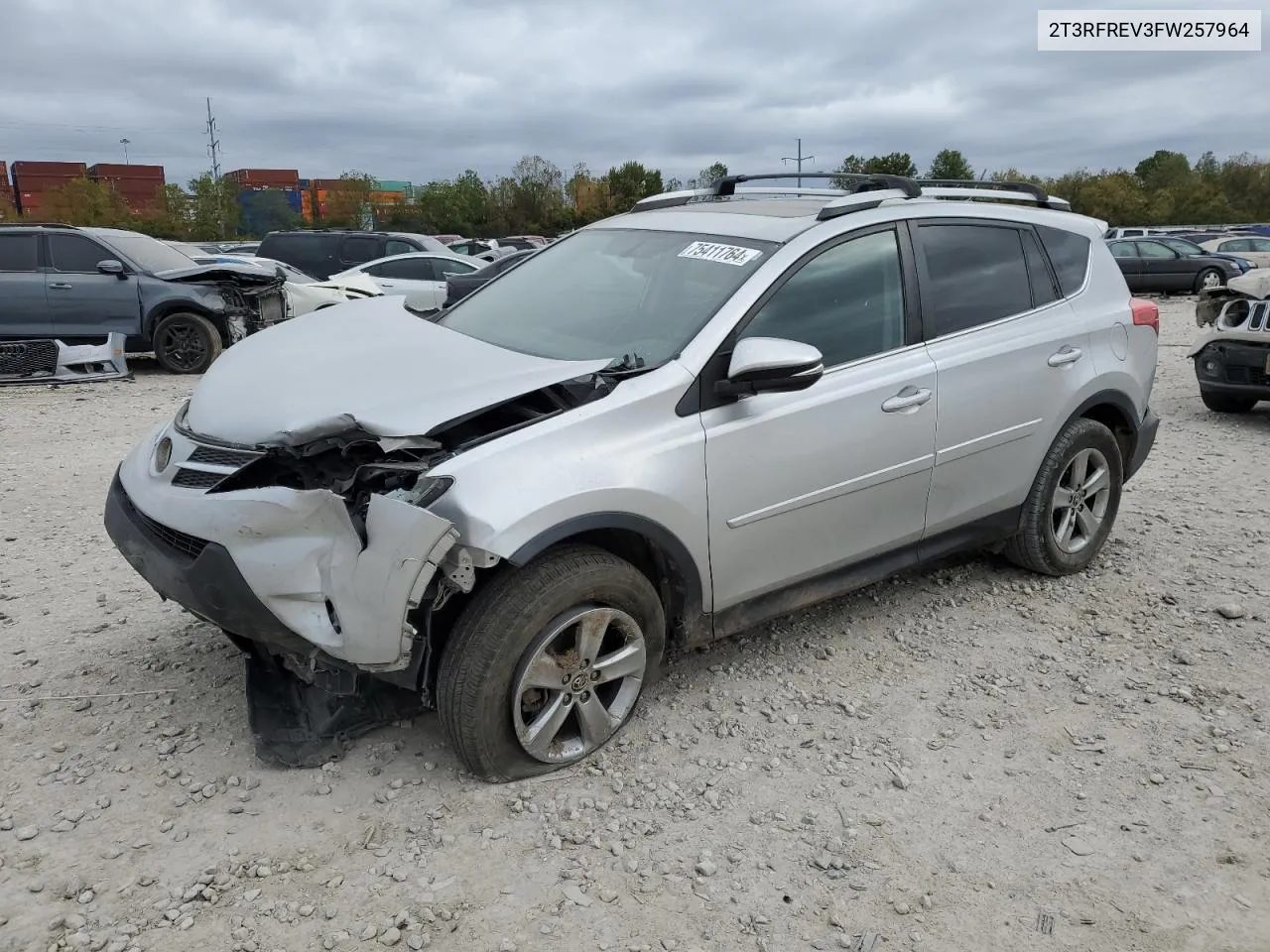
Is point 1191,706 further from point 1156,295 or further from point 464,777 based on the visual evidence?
point 1156,295

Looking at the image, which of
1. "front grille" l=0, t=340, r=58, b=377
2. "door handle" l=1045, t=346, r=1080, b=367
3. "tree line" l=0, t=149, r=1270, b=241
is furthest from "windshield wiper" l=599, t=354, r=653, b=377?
"tree line" l=0, t=149, r=1270, b=241

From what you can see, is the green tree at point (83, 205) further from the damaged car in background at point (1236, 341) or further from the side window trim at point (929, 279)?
the side window trim at point (929, 279)

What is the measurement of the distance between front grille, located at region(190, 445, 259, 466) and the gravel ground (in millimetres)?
985

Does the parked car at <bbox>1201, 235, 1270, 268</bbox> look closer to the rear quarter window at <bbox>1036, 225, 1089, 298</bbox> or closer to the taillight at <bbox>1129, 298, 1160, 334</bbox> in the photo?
the taillight at <bbox>1129, 298, 1160, 334</bbox>

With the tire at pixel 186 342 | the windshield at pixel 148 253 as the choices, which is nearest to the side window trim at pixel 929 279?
the tire at pixel 186 342

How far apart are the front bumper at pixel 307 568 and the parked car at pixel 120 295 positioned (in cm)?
896

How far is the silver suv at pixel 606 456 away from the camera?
2754 millimetres

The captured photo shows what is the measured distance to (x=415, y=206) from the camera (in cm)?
6612

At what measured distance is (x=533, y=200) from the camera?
6438cm

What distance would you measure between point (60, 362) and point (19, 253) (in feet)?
5.20

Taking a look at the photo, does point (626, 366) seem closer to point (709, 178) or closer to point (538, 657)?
point (538, 657)

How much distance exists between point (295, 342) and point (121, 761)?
1610 mm

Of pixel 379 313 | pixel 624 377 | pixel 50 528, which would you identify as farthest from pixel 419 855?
pixel 50 528

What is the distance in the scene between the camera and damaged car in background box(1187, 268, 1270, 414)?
7.80 m
